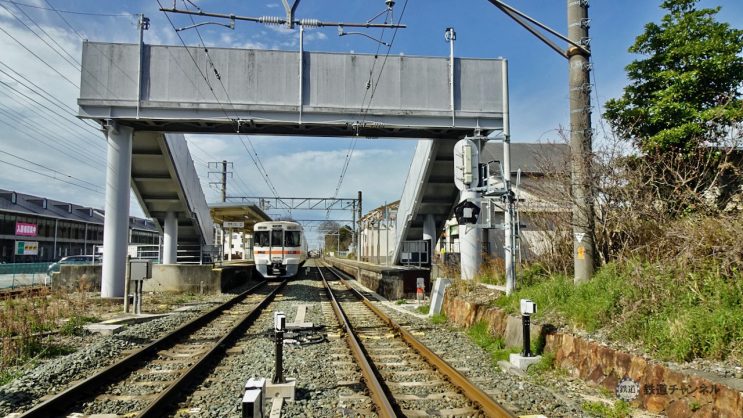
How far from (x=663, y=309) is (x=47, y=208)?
176 feet

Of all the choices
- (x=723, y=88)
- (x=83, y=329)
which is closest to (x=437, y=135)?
(x=723, y=88)

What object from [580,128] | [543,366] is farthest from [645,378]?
[580,128]

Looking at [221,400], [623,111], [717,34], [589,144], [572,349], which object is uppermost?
[717,34]

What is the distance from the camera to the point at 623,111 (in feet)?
36.3

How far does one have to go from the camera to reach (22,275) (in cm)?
1934

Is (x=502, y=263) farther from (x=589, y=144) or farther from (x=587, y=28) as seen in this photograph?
(x=587, y=28)

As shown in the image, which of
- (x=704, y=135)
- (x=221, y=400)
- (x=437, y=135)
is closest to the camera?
(x=221, y=400)

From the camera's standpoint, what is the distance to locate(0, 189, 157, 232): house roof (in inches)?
1628

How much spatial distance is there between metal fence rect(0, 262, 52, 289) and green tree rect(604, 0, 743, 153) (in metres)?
19.6

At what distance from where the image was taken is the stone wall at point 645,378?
13.9 feet

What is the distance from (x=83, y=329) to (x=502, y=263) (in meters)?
10.2

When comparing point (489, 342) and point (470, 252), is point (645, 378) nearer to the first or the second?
point (489, 342)

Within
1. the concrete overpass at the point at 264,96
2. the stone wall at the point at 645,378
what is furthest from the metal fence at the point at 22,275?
the stone wall at the point at 645,378

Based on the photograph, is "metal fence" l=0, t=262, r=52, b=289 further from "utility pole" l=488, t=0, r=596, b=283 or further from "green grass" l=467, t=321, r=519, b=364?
"utility pole" l=488, t=0, r=596, b=283
